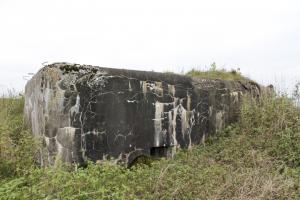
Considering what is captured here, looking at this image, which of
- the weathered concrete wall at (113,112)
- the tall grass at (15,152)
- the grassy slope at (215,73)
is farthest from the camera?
the grassy slope at (215,73)

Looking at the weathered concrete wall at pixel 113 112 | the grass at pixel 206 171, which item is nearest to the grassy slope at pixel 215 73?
the grass at pixel 206 171

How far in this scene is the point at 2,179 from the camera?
195 inches

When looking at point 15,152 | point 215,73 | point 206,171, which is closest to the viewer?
point 206,171

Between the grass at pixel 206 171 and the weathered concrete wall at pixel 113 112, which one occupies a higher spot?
the weathered concrete wall at pixel 113 112

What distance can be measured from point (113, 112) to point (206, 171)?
5.78 feet

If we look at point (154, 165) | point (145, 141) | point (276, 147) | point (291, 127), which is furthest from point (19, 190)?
point (291, 127)

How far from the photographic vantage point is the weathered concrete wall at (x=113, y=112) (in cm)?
562

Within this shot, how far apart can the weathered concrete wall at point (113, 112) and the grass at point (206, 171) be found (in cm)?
31

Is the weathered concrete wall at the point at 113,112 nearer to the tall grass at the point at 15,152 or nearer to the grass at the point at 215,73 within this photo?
the tall grass at the point at 15,152

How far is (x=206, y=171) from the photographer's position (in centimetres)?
522

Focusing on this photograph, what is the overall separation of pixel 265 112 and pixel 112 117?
342 cm

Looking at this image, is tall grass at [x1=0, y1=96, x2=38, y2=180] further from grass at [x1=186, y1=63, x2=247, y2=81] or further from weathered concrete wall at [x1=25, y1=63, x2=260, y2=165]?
grass at [x1=186, y1=63, x2=247, y2=81]

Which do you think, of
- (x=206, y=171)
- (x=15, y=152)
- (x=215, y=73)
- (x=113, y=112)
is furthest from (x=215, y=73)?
(x=15, y=152)

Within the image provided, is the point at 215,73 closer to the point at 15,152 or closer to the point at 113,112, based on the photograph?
the point at 113,112
